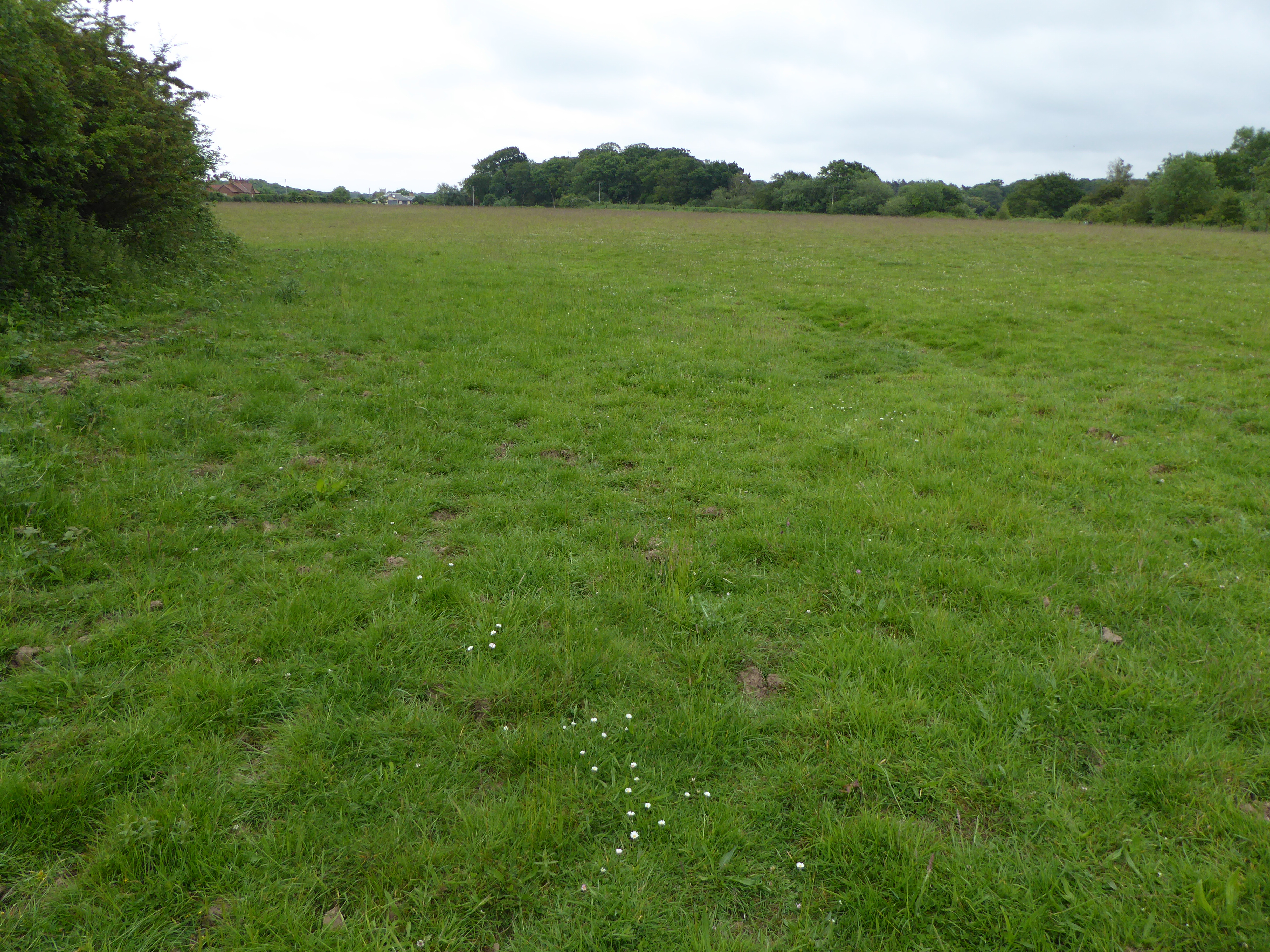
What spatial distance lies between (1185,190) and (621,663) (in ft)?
305

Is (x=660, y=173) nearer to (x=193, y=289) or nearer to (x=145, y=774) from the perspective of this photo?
(x=193, y=289)

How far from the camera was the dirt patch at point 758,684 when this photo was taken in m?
3.87

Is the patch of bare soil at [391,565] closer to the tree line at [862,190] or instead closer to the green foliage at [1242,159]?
the tree line at [862,190]

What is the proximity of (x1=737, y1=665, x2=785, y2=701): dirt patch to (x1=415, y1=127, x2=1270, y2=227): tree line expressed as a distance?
245 feet

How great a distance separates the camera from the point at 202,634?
4.06 meters

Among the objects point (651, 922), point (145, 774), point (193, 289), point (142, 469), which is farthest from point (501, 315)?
point (651, 922)

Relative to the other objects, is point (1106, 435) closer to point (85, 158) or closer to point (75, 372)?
point (75, 372)

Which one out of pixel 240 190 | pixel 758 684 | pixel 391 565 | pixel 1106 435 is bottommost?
pixel 758 684

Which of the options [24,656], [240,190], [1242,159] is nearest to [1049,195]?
[1242,159]

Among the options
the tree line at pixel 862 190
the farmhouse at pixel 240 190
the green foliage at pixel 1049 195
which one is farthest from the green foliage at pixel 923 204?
the farmhouse at pixel 240 190

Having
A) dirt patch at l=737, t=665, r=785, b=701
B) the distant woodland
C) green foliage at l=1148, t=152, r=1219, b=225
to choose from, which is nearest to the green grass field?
dirt patch at l=737, t=665, r=785, b=701

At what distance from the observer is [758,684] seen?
395 cm

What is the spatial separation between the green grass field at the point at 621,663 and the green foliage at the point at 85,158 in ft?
10.6

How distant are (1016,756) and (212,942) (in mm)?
3663
